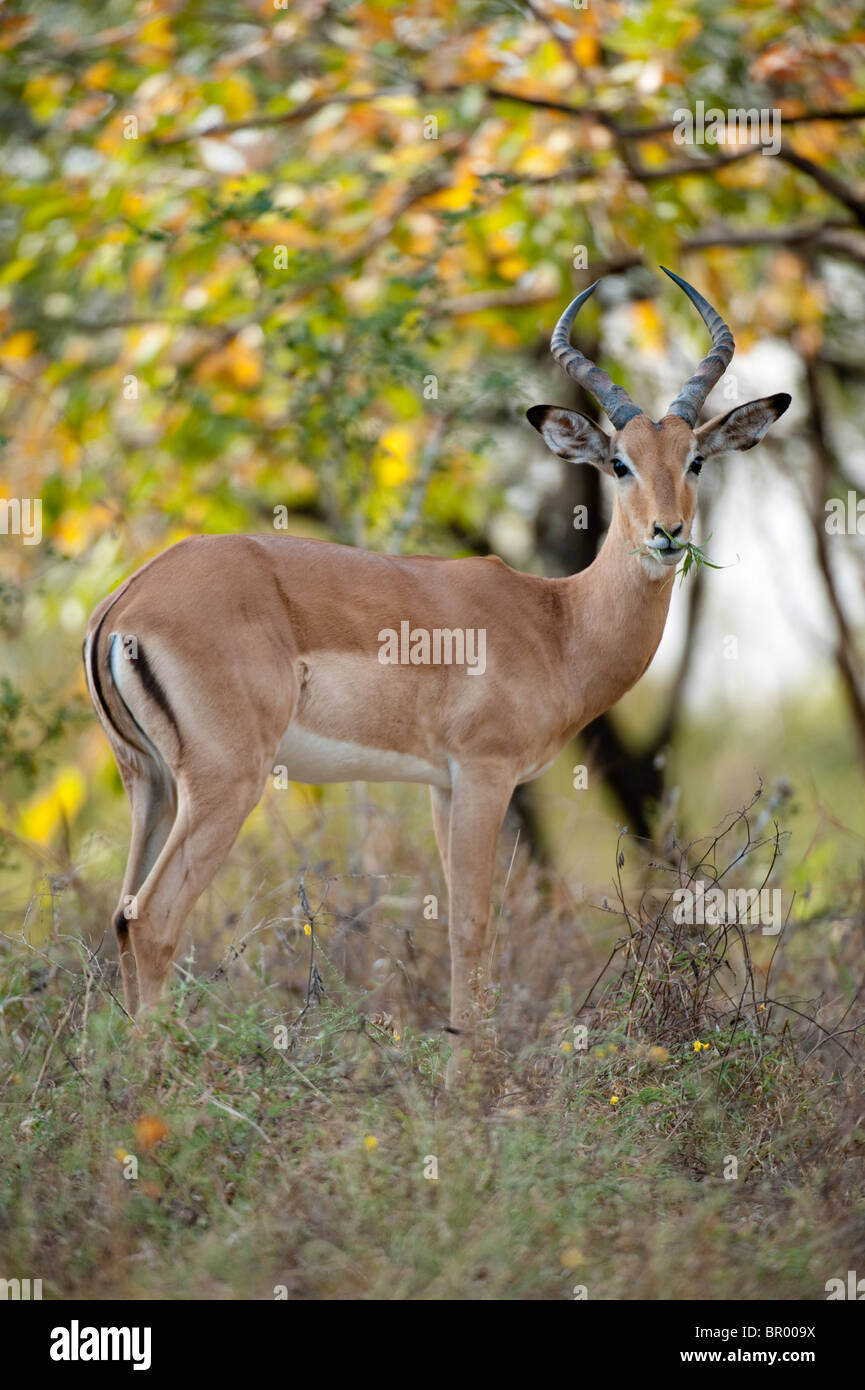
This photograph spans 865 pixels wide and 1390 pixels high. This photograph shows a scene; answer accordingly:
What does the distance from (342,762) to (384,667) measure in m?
0.43

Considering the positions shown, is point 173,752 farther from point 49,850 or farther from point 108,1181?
point 49,850

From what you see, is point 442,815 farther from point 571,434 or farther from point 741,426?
point 741,426

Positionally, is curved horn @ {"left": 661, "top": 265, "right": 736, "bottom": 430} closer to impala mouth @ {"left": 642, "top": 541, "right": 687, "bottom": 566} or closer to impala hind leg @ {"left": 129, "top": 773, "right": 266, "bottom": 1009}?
impala mouth @ {"left": 642, "top": 541, "right": 687, "bottom": 566}

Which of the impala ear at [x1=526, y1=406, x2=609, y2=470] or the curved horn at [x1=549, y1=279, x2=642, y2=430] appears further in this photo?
the impala ear at [x1=526, y1=406, x2=609, y2=470]

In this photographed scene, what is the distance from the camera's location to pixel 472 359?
1195cm

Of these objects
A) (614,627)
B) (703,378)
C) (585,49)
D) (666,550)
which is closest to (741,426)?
(703,378)

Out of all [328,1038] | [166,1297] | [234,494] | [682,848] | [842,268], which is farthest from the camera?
A: [842,268]

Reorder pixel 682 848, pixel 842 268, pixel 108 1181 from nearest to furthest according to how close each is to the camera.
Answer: pixel 108 1181 → pixel 682 848 → pixel 842 268

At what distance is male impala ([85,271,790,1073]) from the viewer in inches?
213

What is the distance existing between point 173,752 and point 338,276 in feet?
16.6

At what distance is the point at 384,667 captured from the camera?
588cm

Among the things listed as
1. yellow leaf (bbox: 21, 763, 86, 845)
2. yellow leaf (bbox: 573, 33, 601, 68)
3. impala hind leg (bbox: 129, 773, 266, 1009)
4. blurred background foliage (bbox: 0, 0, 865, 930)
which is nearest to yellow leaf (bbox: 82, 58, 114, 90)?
blurred background foliage (bbox: 0, 0, 865, 930)

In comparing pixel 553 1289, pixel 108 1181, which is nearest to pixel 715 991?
pixel 553 1289

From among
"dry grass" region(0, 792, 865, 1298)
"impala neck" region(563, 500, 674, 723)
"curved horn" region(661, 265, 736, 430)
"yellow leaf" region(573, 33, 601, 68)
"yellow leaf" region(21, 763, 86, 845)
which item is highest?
"yellow leaf" region(573, 33, 601, 68)
